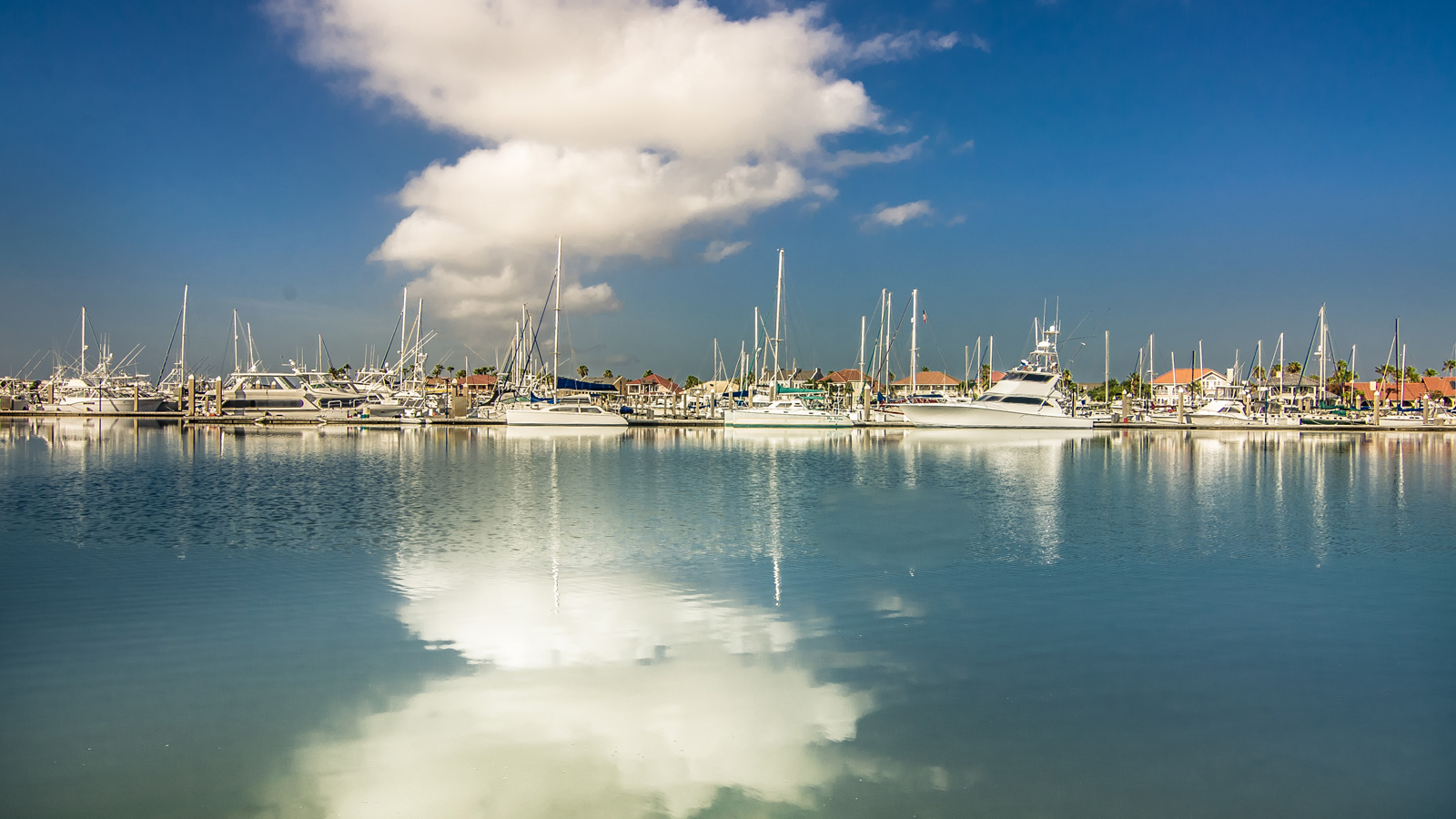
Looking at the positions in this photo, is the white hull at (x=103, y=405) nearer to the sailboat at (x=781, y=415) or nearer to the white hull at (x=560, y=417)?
the white hull at (x=560, y=417)

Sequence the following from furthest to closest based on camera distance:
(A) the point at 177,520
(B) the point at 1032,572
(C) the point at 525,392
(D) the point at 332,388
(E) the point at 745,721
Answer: (D) the point at 332,388 < (C) the point at 525,392 < (A) the point at 177,520 < (B) the point at 1032,572 < (E) the point at 745,721

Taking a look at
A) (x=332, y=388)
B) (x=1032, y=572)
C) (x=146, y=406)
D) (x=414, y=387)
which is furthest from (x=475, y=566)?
(x=146, y=406)

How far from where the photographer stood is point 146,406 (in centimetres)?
11056

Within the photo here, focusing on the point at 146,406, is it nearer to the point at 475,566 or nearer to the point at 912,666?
the point at 475,566

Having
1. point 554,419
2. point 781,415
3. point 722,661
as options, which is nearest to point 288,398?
point 554,419

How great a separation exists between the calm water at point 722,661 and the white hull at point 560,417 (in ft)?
192

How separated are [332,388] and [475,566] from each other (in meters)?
94.9

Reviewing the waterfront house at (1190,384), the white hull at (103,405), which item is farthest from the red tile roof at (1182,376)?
the white hull at (103,405)

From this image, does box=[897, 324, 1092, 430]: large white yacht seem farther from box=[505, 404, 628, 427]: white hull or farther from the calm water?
the calm water

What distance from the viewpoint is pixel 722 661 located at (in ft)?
37.8

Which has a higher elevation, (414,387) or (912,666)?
(414,387)

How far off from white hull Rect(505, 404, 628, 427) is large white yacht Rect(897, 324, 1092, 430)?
106ft

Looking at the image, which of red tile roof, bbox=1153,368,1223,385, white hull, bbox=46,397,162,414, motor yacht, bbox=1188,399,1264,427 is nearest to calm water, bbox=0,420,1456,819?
motor yacht, bbox=1188,399,1264,427

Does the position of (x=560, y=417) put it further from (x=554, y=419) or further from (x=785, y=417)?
(x=785, y=417)
